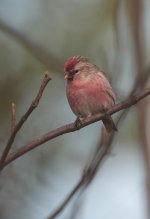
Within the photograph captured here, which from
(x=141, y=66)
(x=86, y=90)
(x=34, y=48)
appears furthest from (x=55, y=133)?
(x=34, y=48)

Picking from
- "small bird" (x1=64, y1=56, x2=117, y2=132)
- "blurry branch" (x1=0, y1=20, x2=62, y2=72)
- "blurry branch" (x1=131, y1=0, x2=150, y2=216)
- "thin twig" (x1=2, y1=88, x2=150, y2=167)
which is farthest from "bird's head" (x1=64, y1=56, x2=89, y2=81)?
"thin twig" (x1=2, y1=88, x2=150, y2=167)

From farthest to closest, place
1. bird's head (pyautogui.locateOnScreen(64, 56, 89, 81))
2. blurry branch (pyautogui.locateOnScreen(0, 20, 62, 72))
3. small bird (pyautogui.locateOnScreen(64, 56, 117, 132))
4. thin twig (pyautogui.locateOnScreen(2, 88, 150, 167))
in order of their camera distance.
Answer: blurry branch (pyautogui.locateOnScreen(0, 20, 62, 72)) → bird's head (pyautogui.locateOnScreen(64, 56, 89, 81)) → small bird (pyautogui.locateOnScreen(64, 56, 117, 132)) → thin twig (pyautogui.locateOnScreen(2, 88, 150, 167))

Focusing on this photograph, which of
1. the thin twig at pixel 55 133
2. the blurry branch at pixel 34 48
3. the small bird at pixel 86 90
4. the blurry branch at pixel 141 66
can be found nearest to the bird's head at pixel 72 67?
the small bird at pixel 86 90

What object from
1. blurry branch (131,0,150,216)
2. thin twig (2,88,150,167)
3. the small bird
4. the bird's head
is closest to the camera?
thin twig (2,88,150,167)

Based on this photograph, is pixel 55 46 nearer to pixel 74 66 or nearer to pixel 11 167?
pixel 74 66

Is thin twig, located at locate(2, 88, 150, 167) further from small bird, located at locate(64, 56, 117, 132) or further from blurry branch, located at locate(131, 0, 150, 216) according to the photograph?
small bird, located at locate(64, 56, 117, 132)

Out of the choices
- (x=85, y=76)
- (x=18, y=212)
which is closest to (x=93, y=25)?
(x=85, y=76)

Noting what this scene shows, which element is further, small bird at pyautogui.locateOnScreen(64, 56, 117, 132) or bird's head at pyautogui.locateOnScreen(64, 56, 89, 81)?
bird's head at pyautogui.locateOnScreen(64, 56, 89, 81)
